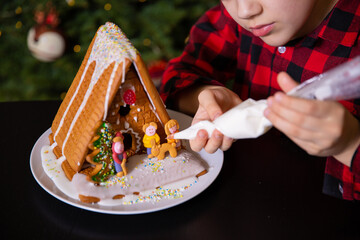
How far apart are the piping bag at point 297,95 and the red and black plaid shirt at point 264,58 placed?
0.70 feet

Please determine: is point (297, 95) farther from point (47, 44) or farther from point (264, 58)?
point (47, 44)

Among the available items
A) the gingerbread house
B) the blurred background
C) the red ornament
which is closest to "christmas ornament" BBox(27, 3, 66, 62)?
the blurred background

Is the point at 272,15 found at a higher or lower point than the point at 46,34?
higher

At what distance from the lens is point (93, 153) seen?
31.4 inches

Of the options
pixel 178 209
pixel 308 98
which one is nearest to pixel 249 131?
pixel 308 98

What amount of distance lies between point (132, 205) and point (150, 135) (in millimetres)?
184

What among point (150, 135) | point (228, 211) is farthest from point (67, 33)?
point (228, 211)

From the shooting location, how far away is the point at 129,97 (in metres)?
0.82

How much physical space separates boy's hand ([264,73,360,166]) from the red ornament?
35cm

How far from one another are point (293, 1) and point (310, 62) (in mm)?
299

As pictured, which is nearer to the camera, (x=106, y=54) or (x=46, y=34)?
(x=106, y=54)

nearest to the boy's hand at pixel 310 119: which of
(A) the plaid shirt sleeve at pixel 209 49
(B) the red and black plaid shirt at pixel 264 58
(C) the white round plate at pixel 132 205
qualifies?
(B) the red and black plaid shirt at pixel 264 58

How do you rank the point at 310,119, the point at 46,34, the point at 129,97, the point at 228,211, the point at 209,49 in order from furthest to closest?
the point at 46,34, the point at 209,49, the point at 129,97, the point at 228,211, the point at 310,119

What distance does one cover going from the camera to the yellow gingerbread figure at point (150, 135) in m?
0.84
